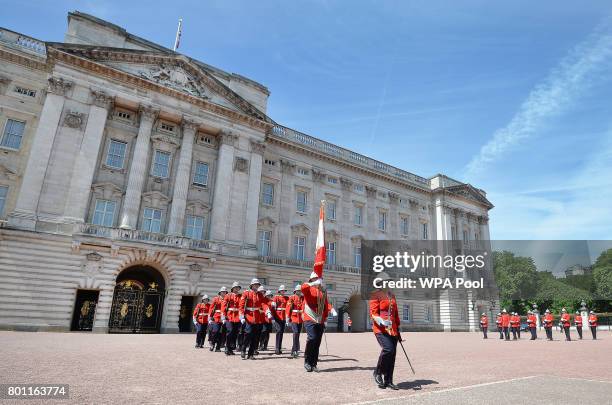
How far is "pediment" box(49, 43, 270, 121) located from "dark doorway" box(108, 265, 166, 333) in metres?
14.5

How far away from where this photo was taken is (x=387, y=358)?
25.9ft

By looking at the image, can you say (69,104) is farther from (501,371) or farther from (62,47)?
(501,371)

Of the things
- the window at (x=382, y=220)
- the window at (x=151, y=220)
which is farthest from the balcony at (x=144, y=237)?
the window at (x=382, y=220)

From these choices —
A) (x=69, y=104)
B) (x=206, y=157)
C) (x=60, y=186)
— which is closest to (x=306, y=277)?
(x=206, y=157)

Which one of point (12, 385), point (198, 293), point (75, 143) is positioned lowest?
point (12, 385)

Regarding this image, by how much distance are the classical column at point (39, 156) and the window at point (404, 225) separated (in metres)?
35.9

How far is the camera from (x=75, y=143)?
26016 millimetres

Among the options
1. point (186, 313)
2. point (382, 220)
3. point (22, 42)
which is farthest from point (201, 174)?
point (382, 220)

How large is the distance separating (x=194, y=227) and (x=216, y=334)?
16.8 metres

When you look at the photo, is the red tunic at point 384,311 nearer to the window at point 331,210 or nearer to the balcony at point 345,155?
the balcony at point 345,155

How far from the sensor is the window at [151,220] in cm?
2827

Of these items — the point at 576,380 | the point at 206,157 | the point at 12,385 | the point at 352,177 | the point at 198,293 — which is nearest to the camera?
the point at 12,385

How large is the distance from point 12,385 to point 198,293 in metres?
21.3

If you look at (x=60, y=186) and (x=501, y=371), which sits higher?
(x=60, y=186)
